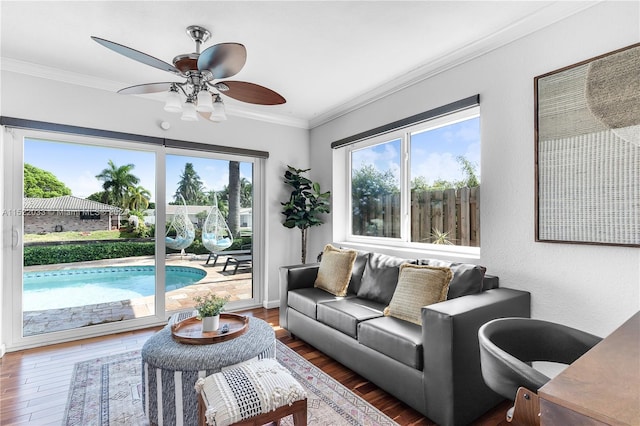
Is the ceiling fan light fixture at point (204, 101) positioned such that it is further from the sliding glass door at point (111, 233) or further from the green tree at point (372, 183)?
the green tree at point (372, 183)

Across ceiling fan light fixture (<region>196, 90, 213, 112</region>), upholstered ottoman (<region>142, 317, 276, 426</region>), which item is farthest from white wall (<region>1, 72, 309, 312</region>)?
upholstered ottoman (<region>142, 317, 276, 426</region>)

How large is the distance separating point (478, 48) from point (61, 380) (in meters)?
4.18

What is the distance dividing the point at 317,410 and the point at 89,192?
10.3 ft

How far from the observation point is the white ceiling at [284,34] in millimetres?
2105

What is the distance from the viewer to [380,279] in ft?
9.49

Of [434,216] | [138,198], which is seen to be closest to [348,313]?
[434,216]

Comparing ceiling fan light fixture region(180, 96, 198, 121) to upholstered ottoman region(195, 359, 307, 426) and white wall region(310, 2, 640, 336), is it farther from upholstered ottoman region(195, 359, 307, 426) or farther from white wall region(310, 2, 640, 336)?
white wall region(310, 2, 640, 336)

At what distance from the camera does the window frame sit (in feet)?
9.29

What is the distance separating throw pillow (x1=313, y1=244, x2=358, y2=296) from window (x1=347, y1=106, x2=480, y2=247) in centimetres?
64

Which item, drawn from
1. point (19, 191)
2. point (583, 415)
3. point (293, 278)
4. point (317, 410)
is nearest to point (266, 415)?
point (317, 410)

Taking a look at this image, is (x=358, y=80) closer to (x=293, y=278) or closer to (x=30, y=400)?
(x=293, y=278)

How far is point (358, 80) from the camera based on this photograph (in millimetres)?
3271

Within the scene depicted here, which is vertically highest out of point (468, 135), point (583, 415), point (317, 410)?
point (468, 135)

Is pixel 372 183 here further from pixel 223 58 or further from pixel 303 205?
pixel 223 58
